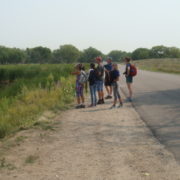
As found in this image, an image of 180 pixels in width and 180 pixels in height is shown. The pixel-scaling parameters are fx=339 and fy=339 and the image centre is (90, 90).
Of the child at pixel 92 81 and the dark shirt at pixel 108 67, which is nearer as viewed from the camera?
the child at pixel 92 81

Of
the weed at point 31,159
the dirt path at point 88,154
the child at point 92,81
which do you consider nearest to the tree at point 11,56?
the child at point 92,81

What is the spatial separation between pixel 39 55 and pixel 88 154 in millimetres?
123275

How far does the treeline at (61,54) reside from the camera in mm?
118688

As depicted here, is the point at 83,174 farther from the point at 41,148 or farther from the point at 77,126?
the point at 77,126

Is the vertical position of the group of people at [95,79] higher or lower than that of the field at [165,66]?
higher

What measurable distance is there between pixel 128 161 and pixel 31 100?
7269 millimetres

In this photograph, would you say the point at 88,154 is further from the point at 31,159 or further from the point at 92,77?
the point at 92,77

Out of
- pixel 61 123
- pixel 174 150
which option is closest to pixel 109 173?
pixel 174 150

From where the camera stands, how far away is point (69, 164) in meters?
5.41

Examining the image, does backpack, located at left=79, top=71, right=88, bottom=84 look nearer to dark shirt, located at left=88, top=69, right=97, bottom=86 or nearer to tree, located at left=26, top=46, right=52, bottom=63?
dark shirt, located at left=88, top=69, right=97, bottom=86

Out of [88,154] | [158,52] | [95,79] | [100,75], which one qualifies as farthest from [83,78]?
[158,52]

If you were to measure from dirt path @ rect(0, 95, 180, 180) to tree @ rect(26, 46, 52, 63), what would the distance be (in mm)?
119384

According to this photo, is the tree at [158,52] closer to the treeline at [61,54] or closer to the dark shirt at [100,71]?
the treeline at [61,54]

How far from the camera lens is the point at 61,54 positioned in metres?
146
